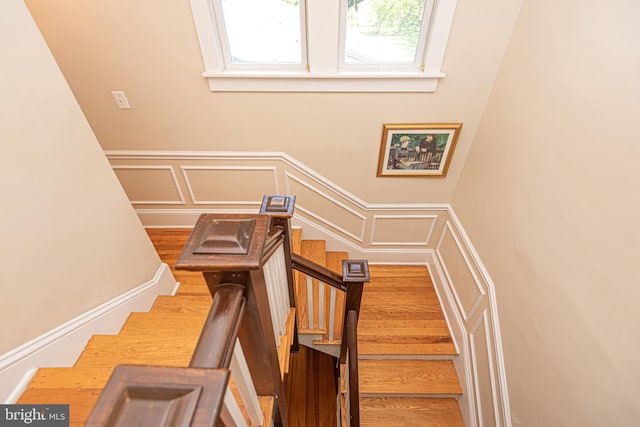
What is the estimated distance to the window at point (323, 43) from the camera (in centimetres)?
178

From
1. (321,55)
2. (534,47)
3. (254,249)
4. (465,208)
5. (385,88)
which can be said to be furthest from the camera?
(465,208)

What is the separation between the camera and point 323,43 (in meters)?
1.84

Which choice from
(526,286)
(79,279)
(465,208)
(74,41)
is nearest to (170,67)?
(74,41)

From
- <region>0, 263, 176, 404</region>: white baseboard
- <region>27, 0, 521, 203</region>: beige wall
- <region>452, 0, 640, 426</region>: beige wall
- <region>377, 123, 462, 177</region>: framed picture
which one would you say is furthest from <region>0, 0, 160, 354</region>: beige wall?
<region>452, 0, 640, 426</region>: beige wall

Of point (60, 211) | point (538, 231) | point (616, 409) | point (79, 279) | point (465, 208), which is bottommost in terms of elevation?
point (616, 409)

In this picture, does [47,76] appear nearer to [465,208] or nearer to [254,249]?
[254,249]

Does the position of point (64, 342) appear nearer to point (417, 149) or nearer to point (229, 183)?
point (229, 183)

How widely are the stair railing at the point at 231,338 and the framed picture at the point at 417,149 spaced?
109cm

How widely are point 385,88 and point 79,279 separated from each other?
2.11 meters

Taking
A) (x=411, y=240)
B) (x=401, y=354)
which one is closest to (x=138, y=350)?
(x=401, y=354)

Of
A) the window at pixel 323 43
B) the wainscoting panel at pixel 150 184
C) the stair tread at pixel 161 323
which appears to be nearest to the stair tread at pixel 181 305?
the stair tread at pixel 161 323

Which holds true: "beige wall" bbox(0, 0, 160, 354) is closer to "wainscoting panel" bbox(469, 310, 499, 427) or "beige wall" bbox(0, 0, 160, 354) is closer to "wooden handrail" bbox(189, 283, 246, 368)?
"wooden handrail" bbox(189, 283, 246, 368)

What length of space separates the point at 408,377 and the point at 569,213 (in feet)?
5.81

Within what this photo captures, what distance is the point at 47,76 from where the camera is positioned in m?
1.21
